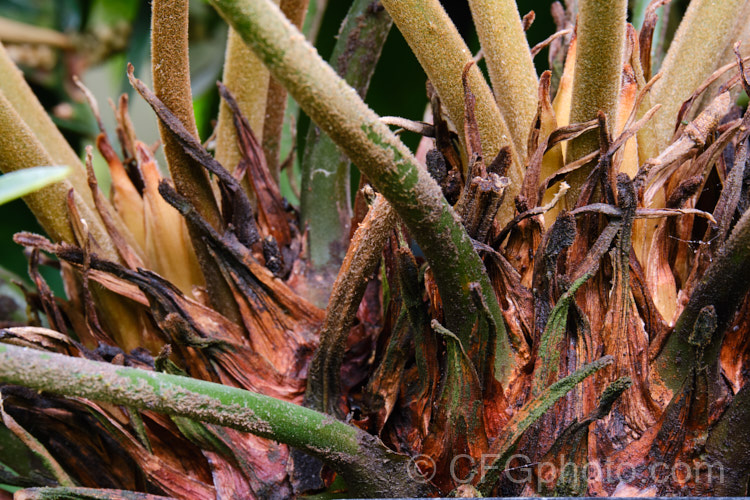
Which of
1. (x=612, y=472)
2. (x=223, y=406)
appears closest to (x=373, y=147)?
(x=223, y=406)

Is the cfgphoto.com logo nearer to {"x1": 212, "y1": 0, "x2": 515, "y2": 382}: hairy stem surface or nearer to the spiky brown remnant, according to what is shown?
the spiky brown remnant

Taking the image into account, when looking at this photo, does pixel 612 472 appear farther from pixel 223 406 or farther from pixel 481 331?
pixel 223 406

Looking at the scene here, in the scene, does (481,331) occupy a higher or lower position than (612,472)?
higher

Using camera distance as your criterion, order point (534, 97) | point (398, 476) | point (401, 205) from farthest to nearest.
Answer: point (534, 97), point (398, 476), point (401, 205)

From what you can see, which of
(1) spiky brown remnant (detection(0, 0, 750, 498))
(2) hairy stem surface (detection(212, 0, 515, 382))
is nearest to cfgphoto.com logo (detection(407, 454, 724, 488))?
(1) spiky brown remnant (detection(0, 0, 750, 498))

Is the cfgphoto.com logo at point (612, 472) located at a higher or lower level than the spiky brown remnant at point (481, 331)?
lower

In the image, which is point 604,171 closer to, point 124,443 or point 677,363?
point 677,363

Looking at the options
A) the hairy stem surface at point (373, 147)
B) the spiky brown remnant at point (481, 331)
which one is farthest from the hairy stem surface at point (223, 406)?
the hairy stem surface at point (373, 147)

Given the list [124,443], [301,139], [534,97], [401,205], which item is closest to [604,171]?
[534,97]

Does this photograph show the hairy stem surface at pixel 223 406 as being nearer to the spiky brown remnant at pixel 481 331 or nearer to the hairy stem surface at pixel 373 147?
the spiky brown remnant at pixel 481 331

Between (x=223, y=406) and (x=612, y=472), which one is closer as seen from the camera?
(x=223, y=406)

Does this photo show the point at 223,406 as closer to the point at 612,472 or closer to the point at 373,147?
the point at 373,147
